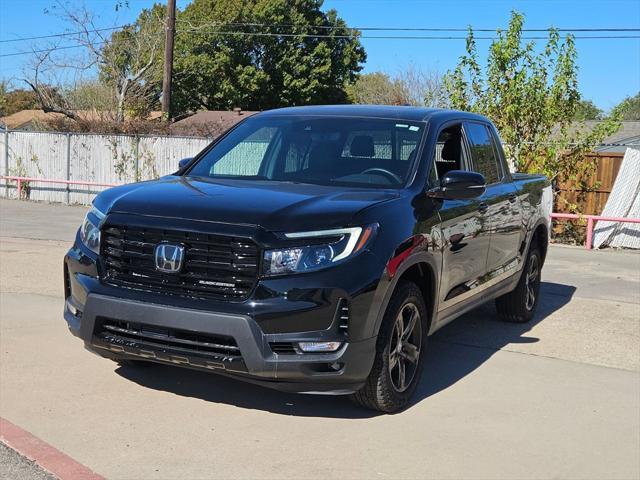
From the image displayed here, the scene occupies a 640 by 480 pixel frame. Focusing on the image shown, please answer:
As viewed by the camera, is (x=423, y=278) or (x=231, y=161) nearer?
(x=423, y=278)

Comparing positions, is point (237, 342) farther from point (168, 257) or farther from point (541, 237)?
point (541, 237)

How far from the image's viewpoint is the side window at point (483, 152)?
6.50 m

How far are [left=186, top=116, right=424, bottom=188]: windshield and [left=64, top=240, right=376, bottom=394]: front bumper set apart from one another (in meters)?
1.36

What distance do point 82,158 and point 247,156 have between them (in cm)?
1816

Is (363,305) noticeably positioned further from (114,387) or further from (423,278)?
(114,387)

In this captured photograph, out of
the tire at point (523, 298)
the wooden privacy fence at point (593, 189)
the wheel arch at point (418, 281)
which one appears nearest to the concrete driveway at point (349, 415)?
the tire at point (523, 298)

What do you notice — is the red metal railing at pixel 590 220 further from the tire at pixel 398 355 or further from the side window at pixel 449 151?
the tire at pixel 398 355

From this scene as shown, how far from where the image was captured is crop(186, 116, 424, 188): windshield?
212 inches

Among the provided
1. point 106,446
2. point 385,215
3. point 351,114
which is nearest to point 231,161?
point 351,114

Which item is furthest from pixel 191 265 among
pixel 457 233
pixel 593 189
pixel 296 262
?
pixel 593 189

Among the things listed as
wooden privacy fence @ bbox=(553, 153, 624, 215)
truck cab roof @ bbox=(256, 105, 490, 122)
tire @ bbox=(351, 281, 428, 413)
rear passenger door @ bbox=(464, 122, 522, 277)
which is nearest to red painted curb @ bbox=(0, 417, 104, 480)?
tire @ bbox=(351, 281, 428, 413)

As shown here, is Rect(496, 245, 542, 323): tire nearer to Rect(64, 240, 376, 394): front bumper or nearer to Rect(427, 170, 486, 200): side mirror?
Rect(427, 170, 486, 200): side mirror

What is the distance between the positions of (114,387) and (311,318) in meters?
1.76

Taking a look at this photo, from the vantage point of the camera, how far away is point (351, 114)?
5.93m
